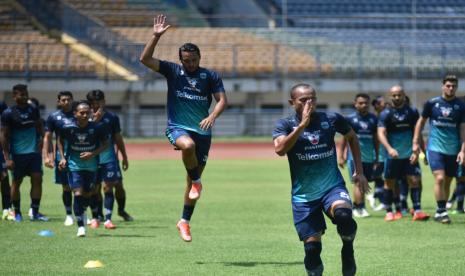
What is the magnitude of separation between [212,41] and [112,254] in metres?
33.7

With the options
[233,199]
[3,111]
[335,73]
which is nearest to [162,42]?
[335,73]

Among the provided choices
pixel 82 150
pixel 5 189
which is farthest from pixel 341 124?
pixel 5 189

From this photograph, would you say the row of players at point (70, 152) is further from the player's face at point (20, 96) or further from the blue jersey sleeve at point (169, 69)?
the blue jersey sleeve at point (169, 69)

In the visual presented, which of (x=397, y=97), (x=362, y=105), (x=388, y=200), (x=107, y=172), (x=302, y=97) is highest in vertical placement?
(x=302, y=97)

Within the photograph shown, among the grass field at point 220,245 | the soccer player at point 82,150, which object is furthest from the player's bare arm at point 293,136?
the soccer player at point 82,150

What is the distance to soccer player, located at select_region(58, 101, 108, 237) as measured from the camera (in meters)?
13.9

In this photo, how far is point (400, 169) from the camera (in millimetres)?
16281

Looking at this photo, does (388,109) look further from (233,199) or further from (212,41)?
(212,41)

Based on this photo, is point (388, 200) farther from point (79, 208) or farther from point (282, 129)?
point (282, 129)

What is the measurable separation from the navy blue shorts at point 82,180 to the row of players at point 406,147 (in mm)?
4510

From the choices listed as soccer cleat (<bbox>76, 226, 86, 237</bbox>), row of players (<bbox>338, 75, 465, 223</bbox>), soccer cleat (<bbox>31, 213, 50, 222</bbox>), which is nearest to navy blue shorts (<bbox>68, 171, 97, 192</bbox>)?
soccer cleat (<bbox>76, 226, 86, 237</bbox>)

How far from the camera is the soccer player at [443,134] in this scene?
49.6ft

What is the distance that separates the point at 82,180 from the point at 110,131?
54.9 inches

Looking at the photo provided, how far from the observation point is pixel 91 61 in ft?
140
